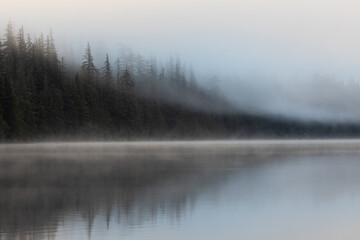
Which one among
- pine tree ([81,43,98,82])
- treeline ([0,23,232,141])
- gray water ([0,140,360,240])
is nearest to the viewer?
gray water ([0,140,360,240])

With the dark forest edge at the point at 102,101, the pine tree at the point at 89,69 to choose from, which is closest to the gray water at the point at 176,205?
the dark forest edge at the point at 102,101

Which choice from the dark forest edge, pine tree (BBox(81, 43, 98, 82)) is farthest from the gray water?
pine tree (BBox(81, 43, 98, 82))

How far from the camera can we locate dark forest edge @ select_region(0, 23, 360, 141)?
86.6 m

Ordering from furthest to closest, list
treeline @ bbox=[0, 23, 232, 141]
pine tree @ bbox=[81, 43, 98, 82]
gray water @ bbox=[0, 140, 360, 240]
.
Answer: pine tree @ bbox=[81, 43, 98, 82] → treeline @ bbox=[0, 23, 232, 141] → gray water @ bbox=[0, 140, 360, 240]

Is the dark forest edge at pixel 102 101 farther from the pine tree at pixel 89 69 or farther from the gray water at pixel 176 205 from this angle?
the gray water at pixel 176 205

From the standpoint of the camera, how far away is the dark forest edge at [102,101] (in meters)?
86.6

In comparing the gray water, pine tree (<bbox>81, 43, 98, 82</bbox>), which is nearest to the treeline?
pine tree (<bbox>81, 43, 98, 82</bbox>)

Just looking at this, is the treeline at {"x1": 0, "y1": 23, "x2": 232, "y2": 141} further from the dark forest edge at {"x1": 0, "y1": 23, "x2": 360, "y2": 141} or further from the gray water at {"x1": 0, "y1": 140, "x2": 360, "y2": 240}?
the gray water at {"x1": 0, "y1": 140, "x2": 360, "y2": 240}

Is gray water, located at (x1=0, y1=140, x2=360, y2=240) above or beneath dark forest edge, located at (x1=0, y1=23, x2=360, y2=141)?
beneath

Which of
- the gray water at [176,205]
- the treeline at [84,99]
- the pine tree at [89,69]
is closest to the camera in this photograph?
the gray water at [176,205]

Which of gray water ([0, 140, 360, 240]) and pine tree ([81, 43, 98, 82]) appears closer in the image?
gray water ([0, 140, 360, 240])

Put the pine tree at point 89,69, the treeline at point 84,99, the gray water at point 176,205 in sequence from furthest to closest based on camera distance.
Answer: the pine tree at point 89,69 < the treeline at point 84,99 < the gray water at point 176,205

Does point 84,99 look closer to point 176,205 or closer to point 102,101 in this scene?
point 102,101

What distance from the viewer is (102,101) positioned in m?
106
